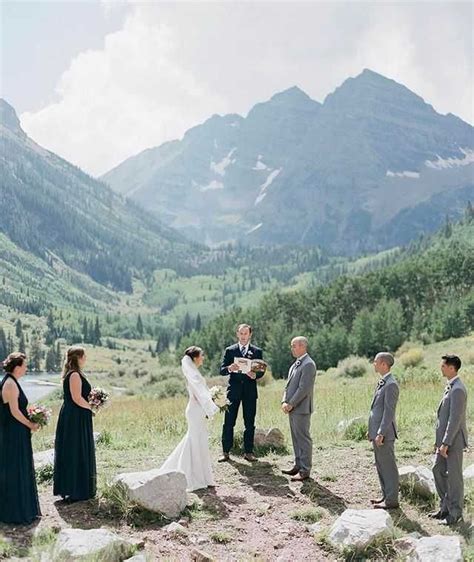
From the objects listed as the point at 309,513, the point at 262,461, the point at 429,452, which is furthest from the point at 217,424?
the point at 309,513

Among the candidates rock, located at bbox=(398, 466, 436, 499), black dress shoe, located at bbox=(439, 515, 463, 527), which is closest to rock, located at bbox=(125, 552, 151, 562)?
black dress shoe, located at bbox=(439, 515, 463, 527)

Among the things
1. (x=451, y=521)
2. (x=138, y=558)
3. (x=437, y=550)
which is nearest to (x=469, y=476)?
(x=451, y=521)

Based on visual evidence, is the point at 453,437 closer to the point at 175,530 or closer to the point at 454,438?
the point at 454,438

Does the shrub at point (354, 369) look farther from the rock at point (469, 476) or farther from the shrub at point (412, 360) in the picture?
the rock at point (469, 476)

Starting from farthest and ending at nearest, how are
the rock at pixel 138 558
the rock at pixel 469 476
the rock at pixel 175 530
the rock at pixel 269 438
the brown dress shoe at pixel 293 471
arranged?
the rock at pixel 269 438 < the brown dress shoe at pixel 293 471 < the rock at pixel 469 476 < the rock at pixel 175 530 < the rock at pixel 138 558

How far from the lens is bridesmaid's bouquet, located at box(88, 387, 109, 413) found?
11398 millimetres

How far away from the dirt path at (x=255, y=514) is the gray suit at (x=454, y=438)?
0.52 meters

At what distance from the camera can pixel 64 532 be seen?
9.02 m

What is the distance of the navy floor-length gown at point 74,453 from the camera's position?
11188mm

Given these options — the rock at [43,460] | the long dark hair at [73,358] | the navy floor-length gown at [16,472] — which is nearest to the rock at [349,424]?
the rock at [43,460]

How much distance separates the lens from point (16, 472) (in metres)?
10.4

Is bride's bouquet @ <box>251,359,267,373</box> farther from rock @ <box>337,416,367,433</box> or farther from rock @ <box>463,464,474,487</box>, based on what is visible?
rock @ <box>463,464,474,487</box>

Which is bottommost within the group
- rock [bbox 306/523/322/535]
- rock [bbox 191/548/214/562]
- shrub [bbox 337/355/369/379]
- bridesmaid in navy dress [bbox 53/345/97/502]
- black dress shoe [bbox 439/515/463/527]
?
shrub [bbox 337/355/369/379]

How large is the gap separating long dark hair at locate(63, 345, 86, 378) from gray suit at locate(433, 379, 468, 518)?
240 inches
